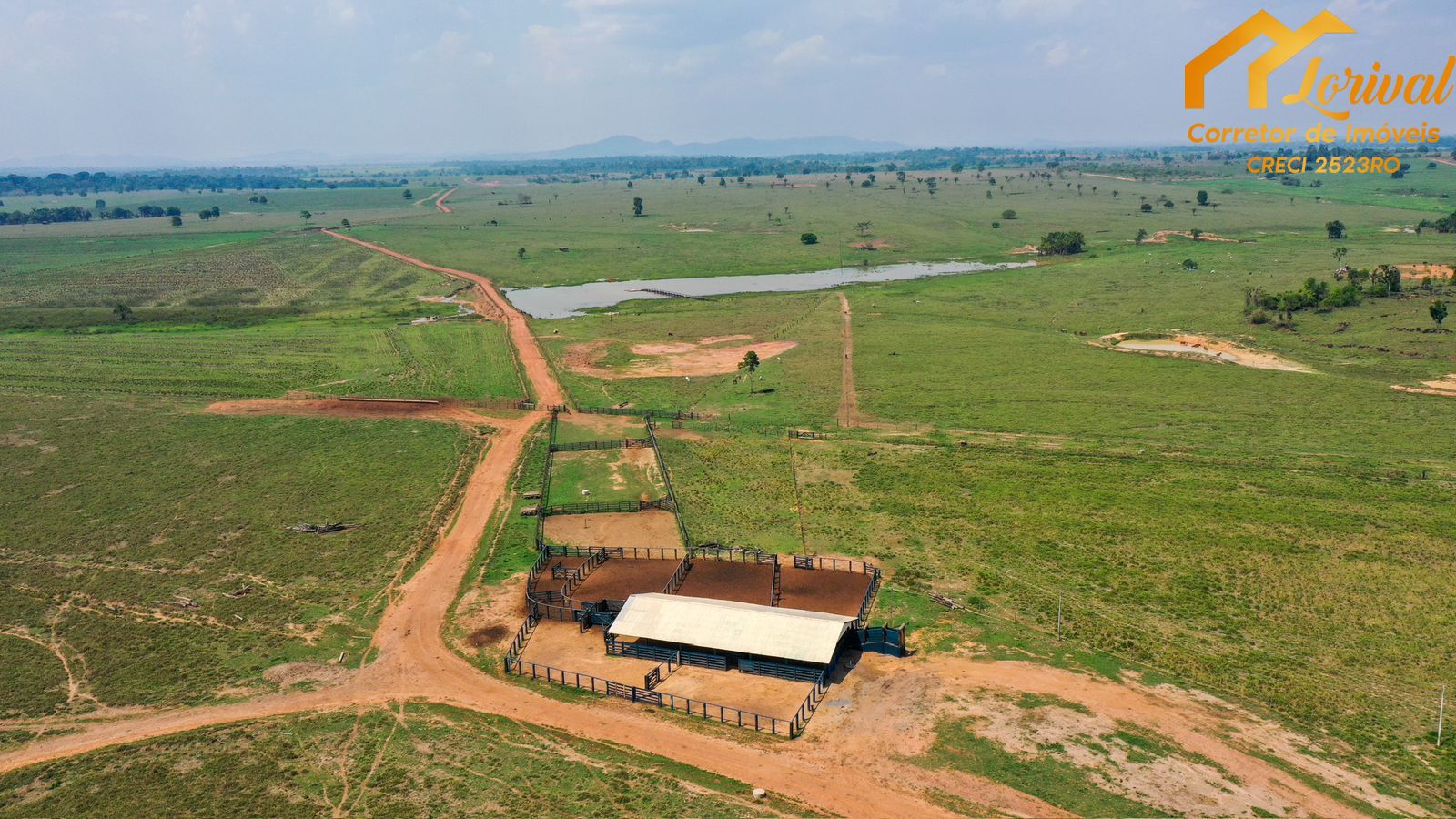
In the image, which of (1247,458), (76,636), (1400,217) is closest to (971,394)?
(1247,458)

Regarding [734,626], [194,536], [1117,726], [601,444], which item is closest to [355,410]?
[194,536]

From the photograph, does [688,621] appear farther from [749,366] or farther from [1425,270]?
[1425,270]

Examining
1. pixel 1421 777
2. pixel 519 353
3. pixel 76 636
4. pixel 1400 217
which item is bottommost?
pixel 1421 777

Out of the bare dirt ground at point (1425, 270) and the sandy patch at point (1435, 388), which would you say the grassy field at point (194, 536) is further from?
the bare dirt ground at point (1425, 270)

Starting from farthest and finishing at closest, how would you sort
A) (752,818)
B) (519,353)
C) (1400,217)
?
(1400,217) → (519,353) → (752,818)

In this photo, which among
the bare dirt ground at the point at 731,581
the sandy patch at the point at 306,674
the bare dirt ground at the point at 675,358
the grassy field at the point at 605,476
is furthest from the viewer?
the bare dirt ground at the point at 675,358

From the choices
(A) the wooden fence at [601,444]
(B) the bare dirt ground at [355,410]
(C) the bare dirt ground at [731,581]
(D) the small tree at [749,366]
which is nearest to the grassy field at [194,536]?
(B) the bare dirt ground at [355,410]

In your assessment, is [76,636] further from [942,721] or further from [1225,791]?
[1225,791]
